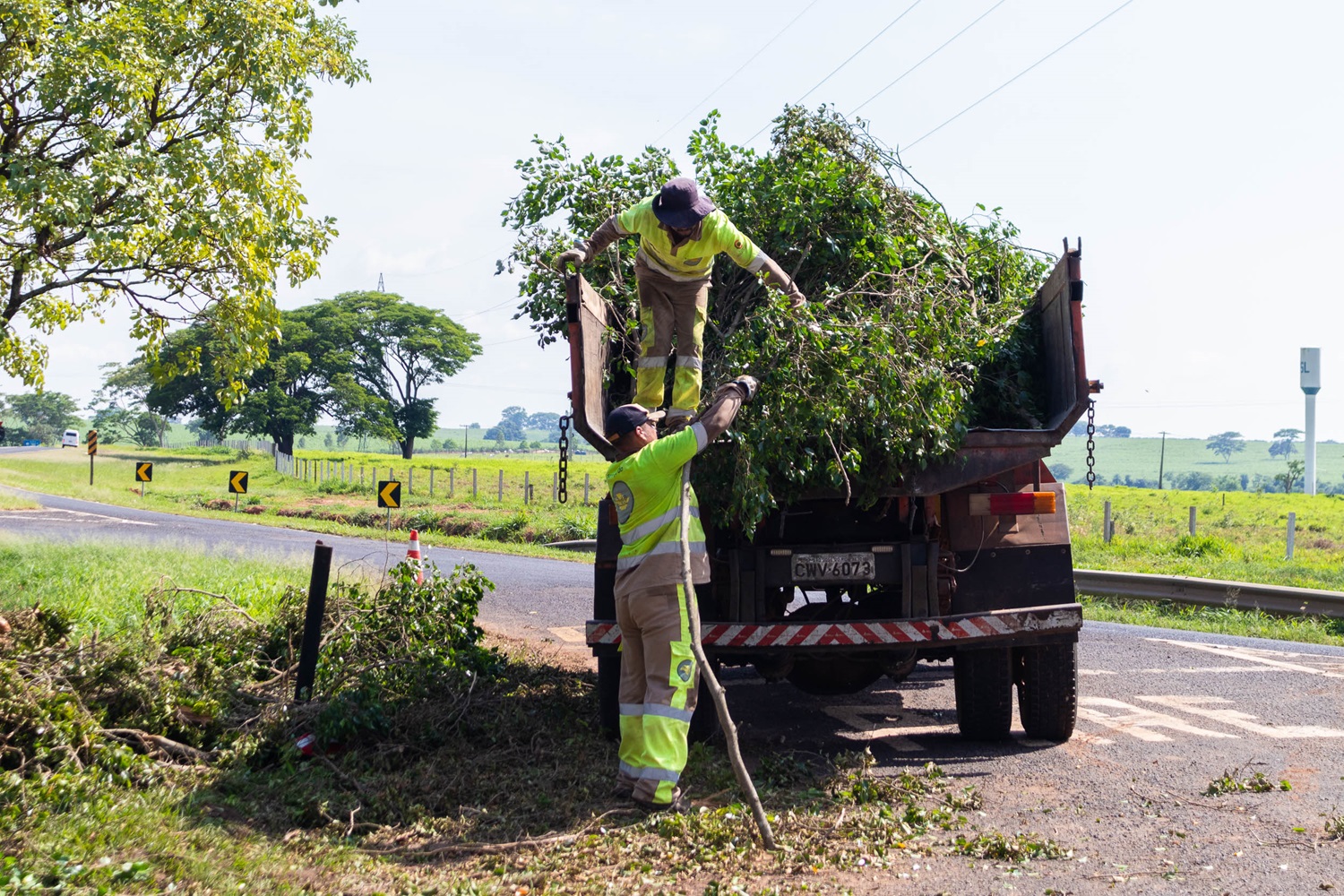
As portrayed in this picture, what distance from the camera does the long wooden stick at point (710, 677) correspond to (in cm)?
405

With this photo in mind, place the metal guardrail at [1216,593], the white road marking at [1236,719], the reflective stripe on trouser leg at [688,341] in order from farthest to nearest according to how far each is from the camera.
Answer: the metal guardrail at [1216,593], the white road marking at [1236,719], the reflective stripe on trouser leg at [688,341]

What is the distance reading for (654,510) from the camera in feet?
15.8

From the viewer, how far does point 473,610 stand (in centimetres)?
671

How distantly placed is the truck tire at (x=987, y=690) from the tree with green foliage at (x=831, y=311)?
109cm

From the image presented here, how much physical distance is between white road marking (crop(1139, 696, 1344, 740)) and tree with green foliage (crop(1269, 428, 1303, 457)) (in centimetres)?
20308

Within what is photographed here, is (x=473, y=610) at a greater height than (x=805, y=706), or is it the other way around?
(x=473, y=610)

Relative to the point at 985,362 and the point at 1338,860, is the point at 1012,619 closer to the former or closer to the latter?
the point at 985,362

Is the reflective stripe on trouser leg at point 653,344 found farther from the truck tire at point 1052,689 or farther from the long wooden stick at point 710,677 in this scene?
the truck tire at point 1052,689

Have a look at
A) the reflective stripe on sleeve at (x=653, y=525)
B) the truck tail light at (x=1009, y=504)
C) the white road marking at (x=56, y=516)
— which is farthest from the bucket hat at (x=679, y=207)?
the white road marking at (x=56, y=516)

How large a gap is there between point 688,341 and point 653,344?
0.17m

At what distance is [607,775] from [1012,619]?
2.15 meters

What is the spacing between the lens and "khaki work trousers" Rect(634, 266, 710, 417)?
5371 mm

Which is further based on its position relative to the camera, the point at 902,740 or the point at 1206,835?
the point at 902,740

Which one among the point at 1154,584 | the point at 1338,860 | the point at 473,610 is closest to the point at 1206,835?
the point at 1338,860
